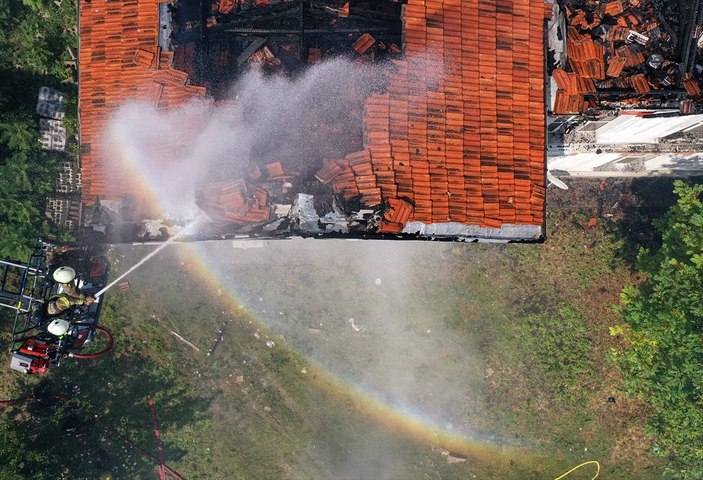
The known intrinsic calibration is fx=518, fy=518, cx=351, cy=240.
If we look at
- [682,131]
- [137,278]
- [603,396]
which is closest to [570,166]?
[682,131]

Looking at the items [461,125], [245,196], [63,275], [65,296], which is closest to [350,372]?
[245,196]

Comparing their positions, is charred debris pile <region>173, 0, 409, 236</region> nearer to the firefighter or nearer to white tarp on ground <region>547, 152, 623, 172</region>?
white tarp on ground <region>547, 152, 623, 172</region>

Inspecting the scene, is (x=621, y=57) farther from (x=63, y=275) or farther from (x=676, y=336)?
(x=63, y=275)

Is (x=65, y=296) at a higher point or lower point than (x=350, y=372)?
higher

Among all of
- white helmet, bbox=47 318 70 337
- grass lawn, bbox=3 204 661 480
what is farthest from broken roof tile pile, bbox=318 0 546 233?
white helmet, bbox=47 318 70 337

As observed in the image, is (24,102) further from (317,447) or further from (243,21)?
(317,447)
